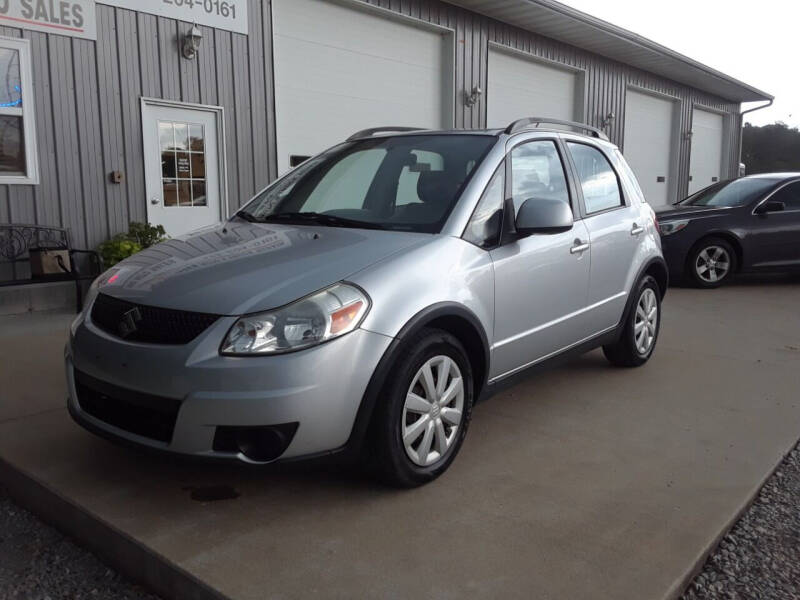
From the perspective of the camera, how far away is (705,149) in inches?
793

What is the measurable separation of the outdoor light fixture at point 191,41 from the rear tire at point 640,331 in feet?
18.7

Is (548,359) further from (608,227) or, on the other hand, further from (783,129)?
(783,129)

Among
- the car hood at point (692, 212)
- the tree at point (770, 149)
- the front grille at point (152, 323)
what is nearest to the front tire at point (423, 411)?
the front grille at point (152, 323)

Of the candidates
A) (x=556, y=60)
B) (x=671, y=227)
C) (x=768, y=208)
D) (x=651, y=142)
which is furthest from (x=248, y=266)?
(x=651, y=142)

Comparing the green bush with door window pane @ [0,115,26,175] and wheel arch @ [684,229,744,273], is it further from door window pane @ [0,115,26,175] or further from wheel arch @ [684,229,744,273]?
wheel arch @ [684,229,744,273]

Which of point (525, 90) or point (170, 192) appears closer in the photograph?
point (170, 192)

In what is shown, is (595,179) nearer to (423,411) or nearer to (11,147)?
(423,411)

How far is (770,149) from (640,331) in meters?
45.9

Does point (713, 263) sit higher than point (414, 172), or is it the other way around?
point (414, 172)

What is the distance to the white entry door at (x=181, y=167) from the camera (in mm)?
7750

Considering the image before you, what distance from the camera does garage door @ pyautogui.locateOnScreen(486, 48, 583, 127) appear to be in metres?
12.2

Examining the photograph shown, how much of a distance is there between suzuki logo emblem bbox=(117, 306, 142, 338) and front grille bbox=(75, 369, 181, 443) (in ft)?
0.69

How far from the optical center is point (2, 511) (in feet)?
9.73

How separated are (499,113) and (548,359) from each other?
9.36m
